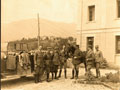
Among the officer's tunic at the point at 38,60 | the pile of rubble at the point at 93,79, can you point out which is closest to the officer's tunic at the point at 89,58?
the pile of rubble at the point at 93,79

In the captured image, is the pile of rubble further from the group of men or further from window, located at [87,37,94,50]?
window, located at [87,37,94,50]

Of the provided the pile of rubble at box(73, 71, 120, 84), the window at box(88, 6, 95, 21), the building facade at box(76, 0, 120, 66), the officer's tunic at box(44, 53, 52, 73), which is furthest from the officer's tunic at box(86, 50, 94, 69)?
the window at box(88, 6, 95, 21)

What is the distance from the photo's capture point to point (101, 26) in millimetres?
20828

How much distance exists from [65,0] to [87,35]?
20.1 feet

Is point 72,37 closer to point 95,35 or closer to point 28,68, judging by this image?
point 95,35

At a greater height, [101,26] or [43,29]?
[43,29]

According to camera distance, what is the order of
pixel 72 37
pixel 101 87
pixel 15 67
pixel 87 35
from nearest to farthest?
1. pixel 101 87
2. pixel 15 67
3. pixel 87 35
4. pixel 72 37

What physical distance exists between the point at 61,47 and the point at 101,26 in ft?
14.4

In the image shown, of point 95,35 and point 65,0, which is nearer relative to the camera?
point 65,0

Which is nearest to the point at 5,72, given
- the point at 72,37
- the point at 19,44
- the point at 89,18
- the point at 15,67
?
the point at 15,67

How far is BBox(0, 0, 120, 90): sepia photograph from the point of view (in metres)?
10.1

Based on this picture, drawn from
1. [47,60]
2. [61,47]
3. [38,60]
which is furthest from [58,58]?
[61,47]

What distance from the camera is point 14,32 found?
61.8 ft

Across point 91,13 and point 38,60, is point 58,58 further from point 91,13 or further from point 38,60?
point 91,13
